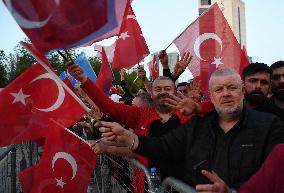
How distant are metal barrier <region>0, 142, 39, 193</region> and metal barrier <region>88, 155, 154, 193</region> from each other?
1.02 meters

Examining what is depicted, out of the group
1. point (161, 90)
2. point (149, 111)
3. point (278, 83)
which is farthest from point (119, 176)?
point (278, 83)

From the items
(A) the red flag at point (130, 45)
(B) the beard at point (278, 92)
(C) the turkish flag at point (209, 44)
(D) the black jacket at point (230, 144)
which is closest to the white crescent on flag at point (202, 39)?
(C) the turkish flag at point (209, 44)

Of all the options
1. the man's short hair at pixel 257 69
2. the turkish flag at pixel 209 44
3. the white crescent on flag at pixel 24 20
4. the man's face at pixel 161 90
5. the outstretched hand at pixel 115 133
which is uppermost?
the turkish flag at pixel 209 44

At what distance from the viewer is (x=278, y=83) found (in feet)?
13.8

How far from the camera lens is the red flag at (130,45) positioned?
6.54 m

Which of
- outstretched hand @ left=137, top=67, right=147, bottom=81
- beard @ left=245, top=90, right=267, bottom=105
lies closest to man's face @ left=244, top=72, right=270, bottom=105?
beard @ left=245, top=90, right=267, bottom=105

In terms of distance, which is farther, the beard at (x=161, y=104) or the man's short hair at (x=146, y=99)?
the man's short hair at (x=146, y=99)

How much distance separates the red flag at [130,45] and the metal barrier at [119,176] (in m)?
2.24

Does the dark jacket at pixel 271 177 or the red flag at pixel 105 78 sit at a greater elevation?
the red flag at pixel 105 78

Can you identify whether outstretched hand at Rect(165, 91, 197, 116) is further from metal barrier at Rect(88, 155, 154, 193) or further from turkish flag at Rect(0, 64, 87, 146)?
turkish flag at Rect(0, 64, 87, 146)

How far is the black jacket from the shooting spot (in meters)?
2.63

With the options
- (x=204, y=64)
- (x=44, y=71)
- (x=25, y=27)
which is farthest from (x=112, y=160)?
(x=204, y=64)

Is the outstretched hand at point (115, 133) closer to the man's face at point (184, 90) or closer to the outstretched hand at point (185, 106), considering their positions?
the outstretched hand at point (185, 106)

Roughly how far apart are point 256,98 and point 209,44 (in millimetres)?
2025
